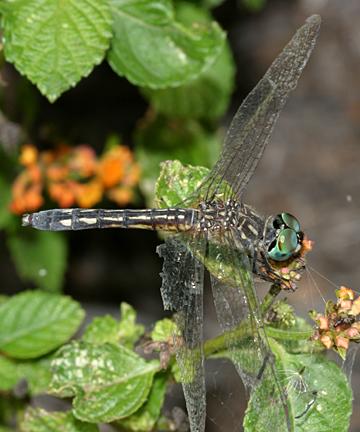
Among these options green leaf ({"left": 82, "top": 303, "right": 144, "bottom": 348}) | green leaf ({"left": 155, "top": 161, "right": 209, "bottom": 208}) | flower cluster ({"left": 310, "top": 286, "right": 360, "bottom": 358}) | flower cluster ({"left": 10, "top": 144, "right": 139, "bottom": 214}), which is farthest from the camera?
flower cluster ({"left": 10, "top": 144, "right": 139, "bottom": 214})

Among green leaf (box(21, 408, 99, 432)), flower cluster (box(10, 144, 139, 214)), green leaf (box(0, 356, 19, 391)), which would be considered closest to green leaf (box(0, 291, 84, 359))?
green leaf (box(0, 356, 19, 391))

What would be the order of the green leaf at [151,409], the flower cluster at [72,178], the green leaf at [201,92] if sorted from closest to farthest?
the green leaf at [151,409] → the flower cluster at [72,178] → the green leaf at [201,92]

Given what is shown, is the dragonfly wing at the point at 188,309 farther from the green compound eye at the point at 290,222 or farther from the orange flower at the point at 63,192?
the orange flower at the point at 63,192

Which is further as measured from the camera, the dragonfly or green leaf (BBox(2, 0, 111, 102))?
green leaf (BBox(2, 0, 111, 102))

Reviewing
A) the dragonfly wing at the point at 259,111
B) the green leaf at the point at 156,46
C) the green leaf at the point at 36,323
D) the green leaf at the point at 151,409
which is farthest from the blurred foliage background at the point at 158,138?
the green leaf at the point at 36,323

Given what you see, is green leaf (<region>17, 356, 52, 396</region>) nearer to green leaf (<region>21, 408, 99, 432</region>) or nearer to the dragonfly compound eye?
green leaf (<region>21, 408, 99, 432</region>)

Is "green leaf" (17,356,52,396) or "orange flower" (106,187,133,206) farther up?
"orange flower" (106,187,133,206)
